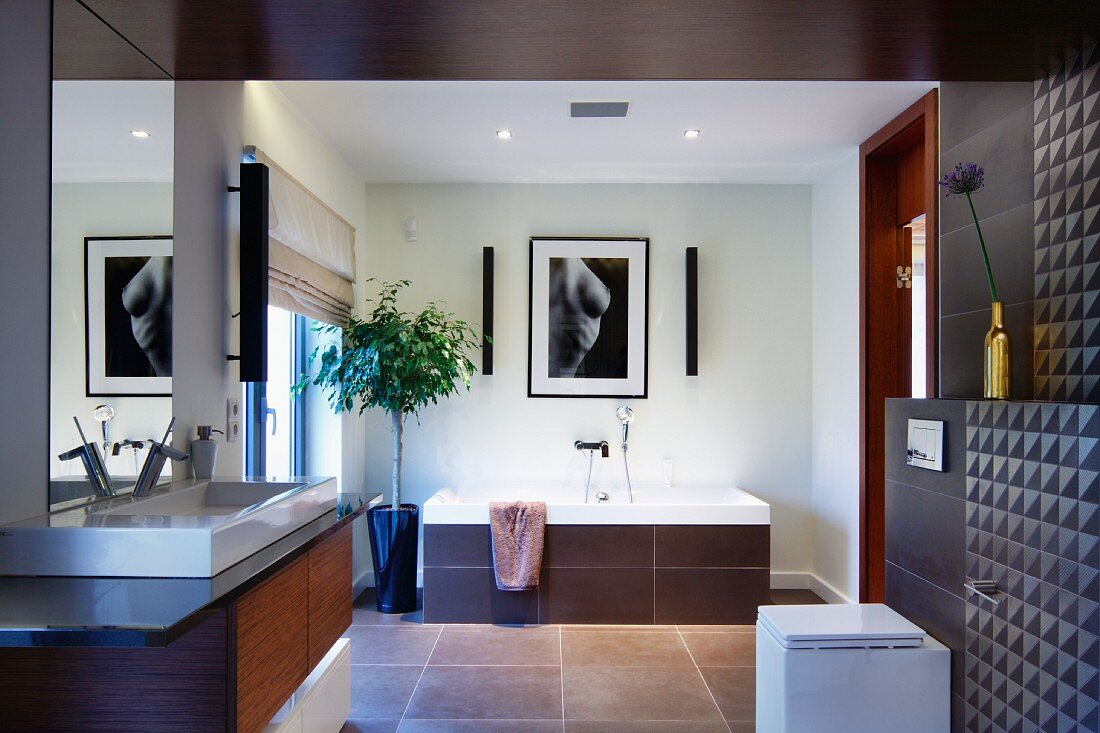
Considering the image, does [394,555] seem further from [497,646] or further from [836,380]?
[836,380]

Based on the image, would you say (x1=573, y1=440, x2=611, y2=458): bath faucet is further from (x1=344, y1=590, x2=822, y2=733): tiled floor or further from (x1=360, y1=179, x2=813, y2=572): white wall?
(x1=344, y1=590, x2=822, y2=733): tiled floor

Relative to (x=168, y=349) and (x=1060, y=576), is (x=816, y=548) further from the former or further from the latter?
(x=168, y=349)

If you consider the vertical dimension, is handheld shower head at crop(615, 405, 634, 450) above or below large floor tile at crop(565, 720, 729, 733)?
above

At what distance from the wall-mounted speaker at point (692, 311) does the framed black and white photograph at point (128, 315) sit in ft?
9.96

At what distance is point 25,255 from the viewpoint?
69.9 inches

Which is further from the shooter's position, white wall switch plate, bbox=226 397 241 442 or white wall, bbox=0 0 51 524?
white wall switch plate, bbox=226 397 241 442

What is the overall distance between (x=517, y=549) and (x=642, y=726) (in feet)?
4.12

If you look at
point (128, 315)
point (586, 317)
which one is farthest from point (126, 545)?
point (586, 317)

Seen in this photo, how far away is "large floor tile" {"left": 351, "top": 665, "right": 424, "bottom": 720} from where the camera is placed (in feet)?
9.46

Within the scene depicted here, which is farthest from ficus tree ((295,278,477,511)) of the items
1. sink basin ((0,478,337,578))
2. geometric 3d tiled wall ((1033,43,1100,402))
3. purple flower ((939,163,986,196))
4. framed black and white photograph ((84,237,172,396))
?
geometric 3d tiled wall ((1033,43,1100,402))

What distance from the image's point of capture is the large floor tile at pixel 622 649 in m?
3.44

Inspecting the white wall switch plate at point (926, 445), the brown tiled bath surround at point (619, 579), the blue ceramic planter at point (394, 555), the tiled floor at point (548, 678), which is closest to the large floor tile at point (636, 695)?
the tiled floor at point (548, 678)

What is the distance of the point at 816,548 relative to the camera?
4590 millimetres

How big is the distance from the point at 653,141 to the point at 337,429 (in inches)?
91.8
